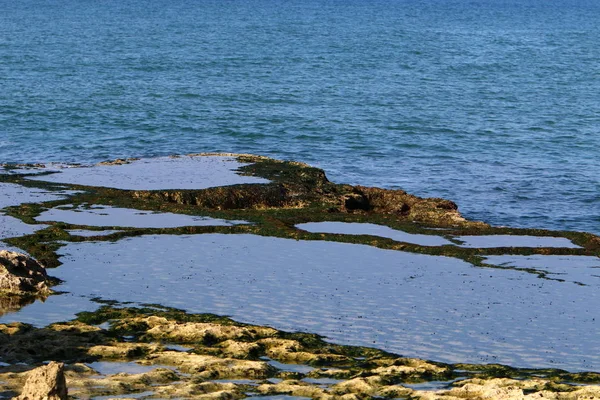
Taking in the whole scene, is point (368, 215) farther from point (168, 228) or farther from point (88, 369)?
point (88, 369)

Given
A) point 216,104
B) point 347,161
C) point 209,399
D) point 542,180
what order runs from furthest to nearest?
point 216,104
point 347,161
point 542,180
point 209,399

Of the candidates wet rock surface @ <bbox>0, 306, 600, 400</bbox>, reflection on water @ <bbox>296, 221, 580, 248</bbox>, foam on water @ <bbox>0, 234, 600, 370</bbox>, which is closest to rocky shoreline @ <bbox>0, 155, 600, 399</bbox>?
wet rock surface @ <bbox>0, 306, 600, 400</bbox>

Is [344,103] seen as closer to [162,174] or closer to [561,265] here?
[162,174]

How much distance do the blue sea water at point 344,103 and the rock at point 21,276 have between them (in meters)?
22.9

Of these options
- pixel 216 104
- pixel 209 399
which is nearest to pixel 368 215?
pixel 209 399

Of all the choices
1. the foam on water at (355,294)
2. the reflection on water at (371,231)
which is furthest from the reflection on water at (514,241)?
the foam on water at (355,294)

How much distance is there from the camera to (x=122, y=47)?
114 metres

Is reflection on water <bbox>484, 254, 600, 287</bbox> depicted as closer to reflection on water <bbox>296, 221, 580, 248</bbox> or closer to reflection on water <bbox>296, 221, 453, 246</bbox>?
reflection on water <bbox>296, 221, 580, 248</bbox>

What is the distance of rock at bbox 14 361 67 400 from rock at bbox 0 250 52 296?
10.4 metres

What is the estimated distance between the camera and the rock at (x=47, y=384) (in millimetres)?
15289

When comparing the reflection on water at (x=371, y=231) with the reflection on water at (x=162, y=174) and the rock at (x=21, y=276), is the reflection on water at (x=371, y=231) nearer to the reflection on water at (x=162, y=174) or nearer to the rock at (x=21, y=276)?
the reflection on water at (x=162, y=174)

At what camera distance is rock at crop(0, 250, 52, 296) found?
25.5 meters

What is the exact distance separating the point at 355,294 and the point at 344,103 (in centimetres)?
5349

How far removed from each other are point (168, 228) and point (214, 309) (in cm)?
858
